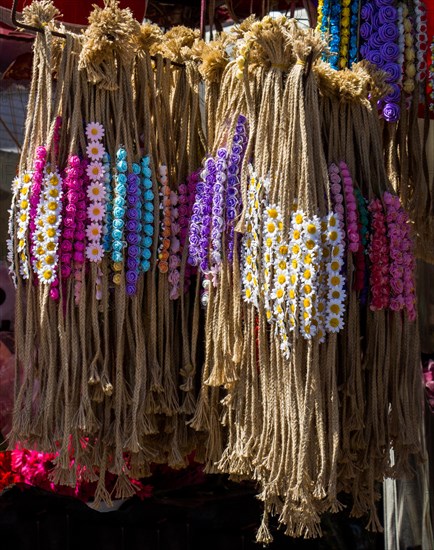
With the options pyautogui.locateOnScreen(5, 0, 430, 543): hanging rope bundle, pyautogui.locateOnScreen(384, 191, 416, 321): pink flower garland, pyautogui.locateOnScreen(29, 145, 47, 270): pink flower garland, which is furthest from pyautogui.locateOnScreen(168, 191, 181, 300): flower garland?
pyautogui.locateOnScreen(384, 191, 416, 321): pink flower garland

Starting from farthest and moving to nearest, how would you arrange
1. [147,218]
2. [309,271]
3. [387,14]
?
[387,14]
[147,218]
[309,271]

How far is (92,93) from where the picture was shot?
1434 mm

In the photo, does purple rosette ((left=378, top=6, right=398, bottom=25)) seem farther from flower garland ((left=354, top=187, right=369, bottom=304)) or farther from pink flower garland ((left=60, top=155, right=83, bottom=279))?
pink flower garland ((left=60, top=155, right=83, bottom=279))

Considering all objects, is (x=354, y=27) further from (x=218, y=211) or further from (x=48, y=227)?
(x=48, y=227)

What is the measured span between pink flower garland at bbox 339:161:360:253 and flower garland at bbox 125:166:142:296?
316 mm

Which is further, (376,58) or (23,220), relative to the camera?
(376,58)

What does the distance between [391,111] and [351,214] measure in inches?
12.9

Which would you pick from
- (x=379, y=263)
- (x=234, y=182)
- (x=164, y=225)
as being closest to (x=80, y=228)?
(x=164, y=225)

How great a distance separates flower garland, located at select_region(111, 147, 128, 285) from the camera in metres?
1.38

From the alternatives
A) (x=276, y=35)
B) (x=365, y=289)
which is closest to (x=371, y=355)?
(x=365, y=289)

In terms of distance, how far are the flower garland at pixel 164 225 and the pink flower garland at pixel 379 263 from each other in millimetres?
318

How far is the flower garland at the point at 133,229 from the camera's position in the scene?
140cm

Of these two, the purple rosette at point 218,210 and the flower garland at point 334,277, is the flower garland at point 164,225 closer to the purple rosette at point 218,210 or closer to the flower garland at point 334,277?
the purple rosette at point 218,210

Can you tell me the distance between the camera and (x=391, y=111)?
162 cm
